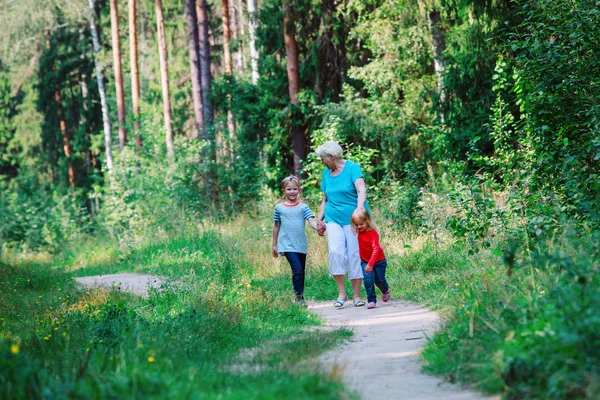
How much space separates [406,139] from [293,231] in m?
8.41

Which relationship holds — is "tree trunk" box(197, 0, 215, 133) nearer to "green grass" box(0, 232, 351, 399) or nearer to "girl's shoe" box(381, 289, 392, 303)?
"green grass" box(0, 232, 351, 399)

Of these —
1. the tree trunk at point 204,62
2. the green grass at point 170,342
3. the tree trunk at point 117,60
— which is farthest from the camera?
the tree trunk at point 117,60

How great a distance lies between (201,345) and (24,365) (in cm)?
206

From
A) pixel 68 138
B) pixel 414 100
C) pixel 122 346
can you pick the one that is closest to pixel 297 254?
pixel 122 346

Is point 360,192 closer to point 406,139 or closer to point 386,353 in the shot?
point 386,353

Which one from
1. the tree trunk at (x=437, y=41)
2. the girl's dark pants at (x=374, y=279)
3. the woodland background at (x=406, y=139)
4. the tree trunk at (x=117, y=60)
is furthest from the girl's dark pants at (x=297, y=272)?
the tree trunk at (x=117, y=60)

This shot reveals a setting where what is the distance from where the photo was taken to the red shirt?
8.73 meters

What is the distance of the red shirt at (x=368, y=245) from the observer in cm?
873

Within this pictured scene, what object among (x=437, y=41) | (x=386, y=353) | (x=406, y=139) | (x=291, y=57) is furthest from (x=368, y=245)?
(x=291, y=57)

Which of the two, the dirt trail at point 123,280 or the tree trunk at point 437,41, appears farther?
the tree trunk at point 437,41

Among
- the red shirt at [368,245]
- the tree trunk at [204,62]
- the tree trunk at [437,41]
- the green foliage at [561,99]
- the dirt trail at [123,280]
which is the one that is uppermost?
the tree trunk at [204,62]

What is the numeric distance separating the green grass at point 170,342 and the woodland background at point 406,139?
1415 millimetres

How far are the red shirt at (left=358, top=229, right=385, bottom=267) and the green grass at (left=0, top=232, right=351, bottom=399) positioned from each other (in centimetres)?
109

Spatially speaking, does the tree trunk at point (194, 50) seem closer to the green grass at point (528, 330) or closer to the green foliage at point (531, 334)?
the green grass at point (528, 330)
